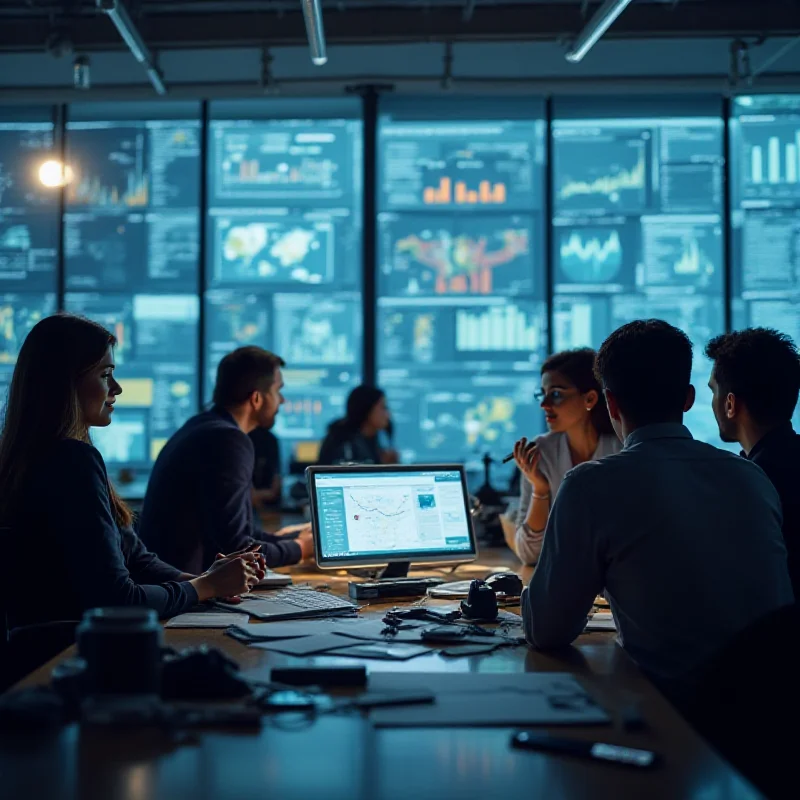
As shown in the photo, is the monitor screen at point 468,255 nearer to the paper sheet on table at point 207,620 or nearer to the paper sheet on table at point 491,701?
the paper sheet on table at point 207,620

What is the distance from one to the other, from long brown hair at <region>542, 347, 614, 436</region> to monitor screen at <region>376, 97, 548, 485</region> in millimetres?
3003

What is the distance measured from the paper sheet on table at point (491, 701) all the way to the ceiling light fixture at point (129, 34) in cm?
364

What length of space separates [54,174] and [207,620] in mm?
5024

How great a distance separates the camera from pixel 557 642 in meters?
1.98

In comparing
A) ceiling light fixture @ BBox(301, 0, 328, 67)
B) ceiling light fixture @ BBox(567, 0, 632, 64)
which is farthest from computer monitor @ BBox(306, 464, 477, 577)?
ceiling light fixture @ BBox(567, 0, 632, 64)

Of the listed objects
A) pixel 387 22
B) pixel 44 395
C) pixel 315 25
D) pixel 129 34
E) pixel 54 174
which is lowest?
pixel 44 395

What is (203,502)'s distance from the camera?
319cm

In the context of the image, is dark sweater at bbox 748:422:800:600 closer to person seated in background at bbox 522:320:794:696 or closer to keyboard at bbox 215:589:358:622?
person seated in background at bbox 522:320:794:696

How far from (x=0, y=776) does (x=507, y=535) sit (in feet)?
8.46

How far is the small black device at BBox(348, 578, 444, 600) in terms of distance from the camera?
105 inches

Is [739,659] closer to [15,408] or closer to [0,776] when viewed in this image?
[0,776]

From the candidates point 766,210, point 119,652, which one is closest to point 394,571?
point 119,652

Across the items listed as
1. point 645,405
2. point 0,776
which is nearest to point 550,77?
point 645,405

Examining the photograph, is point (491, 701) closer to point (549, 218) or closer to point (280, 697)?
point (280, 697)
